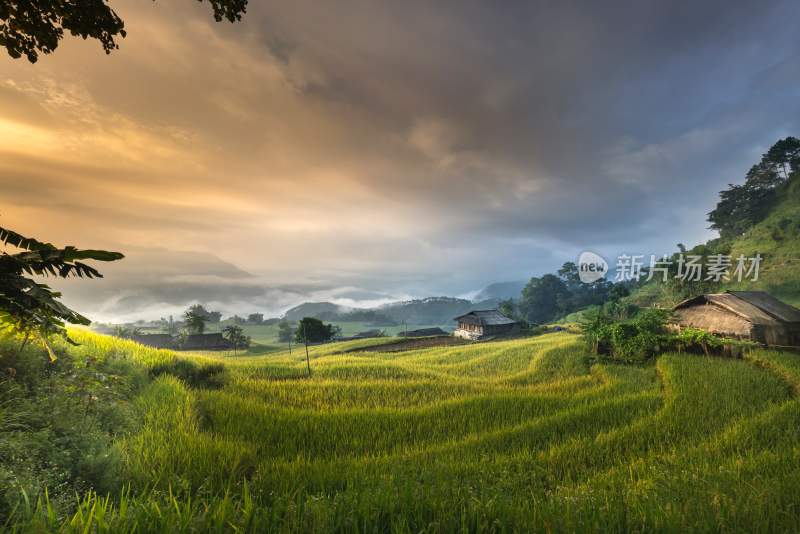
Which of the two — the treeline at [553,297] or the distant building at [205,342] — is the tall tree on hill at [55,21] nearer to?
the distant building at [205,342]

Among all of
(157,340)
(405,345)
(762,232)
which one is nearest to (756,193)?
(762,232)

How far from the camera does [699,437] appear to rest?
711cm

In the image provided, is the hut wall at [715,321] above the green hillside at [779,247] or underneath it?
underneath

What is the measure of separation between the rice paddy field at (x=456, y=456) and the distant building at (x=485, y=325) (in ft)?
128

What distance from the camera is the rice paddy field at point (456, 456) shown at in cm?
274

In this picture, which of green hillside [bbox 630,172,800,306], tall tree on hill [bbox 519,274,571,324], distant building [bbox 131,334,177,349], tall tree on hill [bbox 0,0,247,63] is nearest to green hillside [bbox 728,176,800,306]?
green hillside [bbox 630,172,800,306]

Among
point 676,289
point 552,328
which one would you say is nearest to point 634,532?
point 552,328

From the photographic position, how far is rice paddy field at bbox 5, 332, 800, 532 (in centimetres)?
274

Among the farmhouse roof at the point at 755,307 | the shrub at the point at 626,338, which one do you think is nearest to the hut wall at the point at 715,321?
the farmhouse roof at the point at 755,307

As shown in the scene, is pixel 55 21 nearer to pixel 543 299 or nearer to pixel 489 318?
pixel 489 318

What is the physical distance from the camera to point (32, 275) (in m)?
4.59

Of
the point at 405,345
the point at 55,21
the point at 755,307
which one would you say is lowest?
the point at 405,345

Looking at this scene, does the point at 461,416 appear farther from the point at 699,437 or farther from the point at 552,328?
the point at 552,328

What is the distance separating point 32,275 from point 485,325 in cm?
5276
